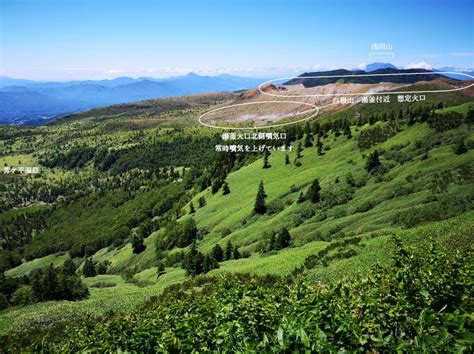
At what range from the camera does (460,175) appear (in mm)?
60312

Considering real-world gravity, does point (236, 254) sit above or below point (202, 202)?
above

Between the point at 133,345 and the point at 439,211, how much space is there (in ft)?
158

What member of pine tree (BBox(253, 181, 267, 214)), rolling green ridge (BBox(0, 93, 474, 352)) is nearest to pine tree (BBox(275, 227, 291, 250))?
rolling green ridge (BBox(0, 93, 474, 352))

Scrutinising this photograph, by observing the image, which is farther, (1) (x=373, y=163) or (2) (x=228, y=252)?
(1) (x=373, y=163)

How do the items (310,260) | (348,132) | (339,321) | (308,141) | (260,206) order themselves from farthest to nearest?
(308,141) < (348,132) < (260,206) < (310,260) < (339,321)

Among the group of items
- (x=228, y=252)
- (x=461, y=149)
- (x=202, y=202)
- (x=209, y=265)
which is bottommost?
(x=202, y=202)

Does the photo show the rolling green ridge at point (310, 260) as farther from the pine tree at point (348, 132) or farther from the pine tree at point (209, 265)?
the pine tree at point (209, 265)

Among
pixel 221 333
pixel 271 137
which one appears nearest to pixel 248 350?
pixel 221 333

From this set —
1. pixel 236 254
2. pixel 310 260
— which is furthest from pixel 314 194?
pixel 310 260

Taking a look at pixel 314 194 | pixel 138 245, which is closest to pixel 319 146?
pixel 314 194

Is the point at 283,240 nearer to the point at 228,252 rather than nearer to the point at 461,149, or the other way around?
the point at 228,252

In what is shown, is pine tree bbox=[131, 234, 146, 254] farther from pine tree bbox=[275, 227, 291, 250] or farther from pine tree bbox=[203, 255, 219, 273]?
pine tree bbox=[275, 227, 291, 250]

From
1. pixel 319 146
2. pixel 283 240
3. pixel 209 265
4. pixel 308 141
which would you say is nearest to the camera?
pixel 283 240

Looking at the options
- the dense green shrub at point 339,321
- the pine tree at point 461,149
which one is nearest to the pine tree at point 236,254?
the pine tree at point 461,149
